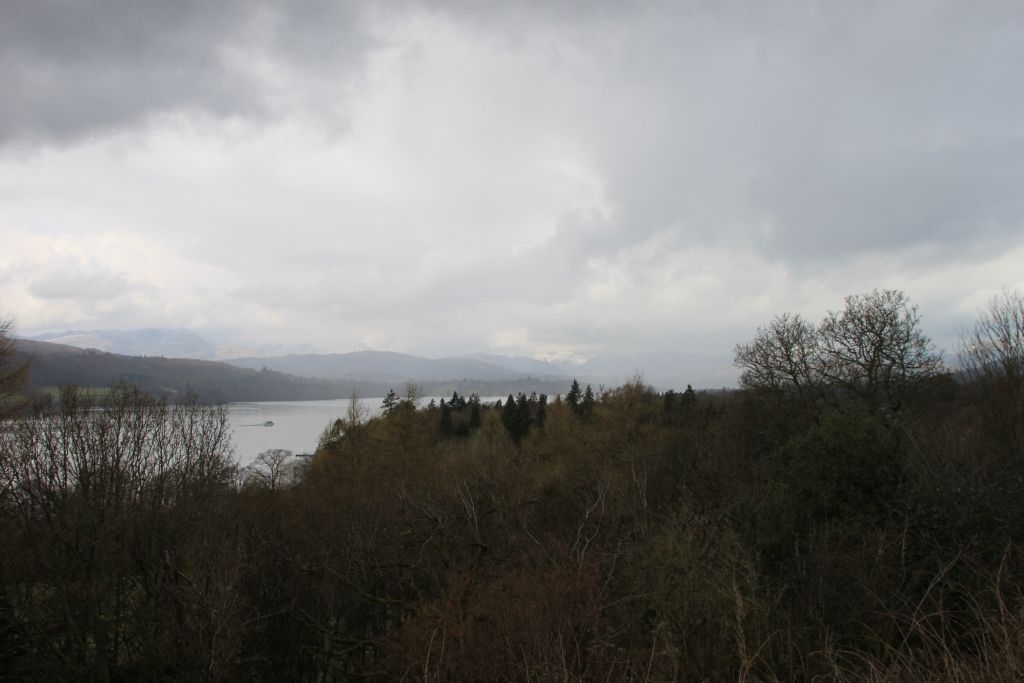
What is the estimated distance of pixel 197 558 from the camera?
1389cm

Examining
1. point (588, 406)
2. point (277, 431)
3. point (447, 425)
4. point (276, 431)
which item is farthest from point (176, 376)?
point (588, 406)

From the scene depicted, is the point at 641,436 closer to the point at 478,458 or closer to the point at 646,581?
the point at 478,458

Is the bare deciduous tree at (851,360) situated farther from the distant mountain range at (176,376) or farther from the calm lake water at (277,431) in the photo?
the distant mountain range at (176,376)

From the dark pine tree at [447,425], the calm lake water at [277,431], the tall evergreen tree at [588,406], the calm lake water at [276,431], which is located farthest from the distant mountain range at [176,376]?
the tall evergreen tree at [588,406]

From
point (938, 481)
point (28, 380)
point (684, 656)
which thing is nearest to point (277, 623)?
point (28, 380)

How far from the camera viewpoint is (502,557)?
15773 millimetres

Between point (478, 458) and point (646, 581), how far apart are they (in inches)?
717

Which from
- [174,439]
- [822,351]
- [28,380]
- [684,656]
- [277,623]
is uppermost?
[822,351]

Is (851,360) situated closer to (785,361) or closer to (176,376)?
(785,361)

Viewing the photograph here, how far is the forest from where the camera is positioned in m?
9.91

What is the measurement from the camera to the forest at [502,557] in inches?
390

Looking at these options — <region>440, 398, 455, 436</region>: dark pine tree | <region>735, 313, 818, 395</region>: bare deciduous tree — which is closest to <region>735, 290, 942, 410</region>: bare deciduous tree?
<region>735, 313, 818, 395</region>: bare deciduous tree

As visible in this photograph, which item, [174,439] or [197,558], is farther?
[174,439]

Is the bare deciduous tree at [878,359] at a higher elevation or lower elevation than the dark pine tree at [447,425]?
higher
